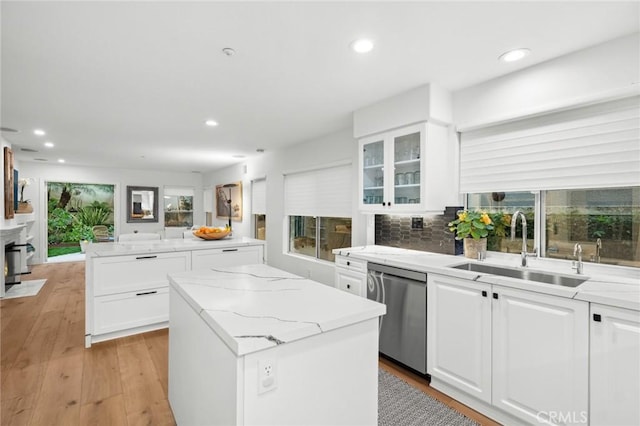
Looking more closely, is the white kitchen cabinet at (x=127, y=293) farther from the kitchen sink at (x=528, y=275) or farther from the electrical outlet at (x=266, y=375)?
the kitchen sink at (x=528, y=275)

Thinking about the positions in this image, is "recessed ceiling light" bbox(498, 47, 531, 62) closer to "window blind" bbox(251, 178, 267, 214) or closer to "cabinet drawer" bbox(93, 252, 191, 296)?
"cabinet drawer" bbox(93, 252, 191, 296)

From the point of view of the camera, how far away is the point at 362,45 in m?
2.03

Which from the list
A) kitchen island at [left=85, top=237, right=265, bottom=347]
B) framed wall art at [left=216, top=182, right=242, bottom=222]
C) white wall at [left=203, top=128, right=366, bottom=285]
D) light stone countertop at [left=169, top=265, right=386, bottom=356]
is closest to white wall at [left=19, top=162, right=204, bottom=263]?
framed wall art at [left=216, top=182, right=242, bottom=222]

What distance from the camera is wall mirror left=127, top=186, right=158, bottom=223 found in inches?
317

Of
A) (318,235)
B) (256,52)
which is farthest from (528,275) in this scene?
(318,235)

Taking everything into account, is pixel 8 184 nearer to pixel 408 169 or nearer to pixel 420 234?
pixel 408 169

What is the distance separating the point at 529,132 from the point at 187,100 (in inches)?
118

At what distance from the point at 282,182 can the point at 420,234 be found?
9.56 ft

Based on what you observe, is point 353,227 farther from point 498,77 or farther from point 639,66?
point 639,66

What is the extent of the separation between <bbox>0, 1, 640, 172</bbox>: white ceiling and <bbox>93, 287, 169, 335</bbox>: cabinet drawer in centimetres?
194

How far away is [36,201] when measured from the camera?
22.7 ft

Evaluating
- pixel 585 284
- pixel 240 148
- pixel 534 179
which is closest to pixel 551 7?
pixel 534 179
